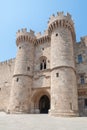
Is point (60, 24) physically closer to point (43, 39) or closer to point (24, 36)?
point (43, 39)

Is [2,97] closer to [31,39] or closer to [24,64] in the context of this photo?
[24,64]

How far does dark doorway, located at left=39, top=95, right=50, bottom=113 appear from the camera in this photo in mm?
18948

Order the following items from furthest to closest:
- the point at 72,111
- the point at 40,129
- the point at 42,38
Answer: the point at 42,38 < the point at 72,111 < the point at 40,129

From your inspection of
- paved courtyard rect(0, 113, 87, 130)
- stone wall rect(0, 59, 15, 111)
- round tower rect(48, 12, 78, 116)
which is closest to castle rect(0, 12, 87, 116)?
round tower rect(48, 12, 78, 116)

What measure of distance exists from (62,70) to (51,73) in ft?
4.84

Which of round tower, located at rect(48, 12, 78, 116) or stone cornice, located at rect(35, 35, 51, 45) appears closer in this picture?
round tower, located at rect(48, 12, 78, 116)

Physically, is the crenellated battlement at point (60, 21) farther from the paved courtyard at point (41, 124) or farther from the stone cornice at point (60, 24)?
the paved courtyard at point (41, 124)

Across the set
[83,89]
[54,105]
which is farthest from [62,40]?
[54,105]

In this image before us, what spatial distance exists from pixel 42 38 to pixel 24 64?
4.74m

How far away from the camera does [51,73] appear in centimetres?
1606

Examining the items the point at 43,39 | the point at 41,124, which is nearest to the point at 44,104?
the point at 43,39

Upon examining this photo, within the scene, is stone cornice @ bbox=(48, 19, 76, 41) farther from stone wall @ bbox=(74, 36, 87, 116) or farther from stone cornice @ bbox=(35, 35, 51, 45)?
stone wall @ bbox=(74, 36, 87, 116)

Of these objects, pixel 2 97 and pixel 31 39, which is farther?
pixel 2 97

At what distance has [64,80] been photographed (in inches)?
579
